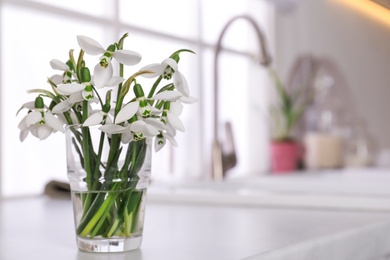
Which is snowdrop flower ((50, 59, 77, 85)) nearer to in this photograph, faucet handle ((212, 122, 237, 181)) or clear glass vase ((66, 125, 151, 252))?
clear glass vase ((66, 125, 151, 252))

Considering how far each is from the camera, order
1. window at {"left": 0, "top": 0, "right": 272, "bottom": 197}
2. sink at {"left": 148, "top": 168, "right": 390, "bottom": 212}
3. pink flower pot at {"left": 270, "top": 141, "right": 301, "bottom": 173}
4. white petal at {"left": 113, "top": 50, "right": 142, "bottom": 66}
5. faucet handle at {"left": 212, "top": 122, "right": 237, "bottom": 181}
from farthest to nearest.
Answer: pink flower pot at {"left": 270, "top": 141, "right": 301, "bottom": 173} < faucet handle at {"left": 212, "top": 122, "right": 237, "bottom": 181} < window at {"left": 0, "top": 0, "right": 272, "bottom": 197} < sink at {"left": 148, "top": 168, "right": 390, "bottom": 212} < white petal at {"left": 113, "top": 50, "right": 142, "bottom": 66}

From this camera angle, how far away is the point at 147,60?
216 cm

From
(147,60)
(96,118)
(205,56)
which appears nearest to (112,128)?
(96,118)

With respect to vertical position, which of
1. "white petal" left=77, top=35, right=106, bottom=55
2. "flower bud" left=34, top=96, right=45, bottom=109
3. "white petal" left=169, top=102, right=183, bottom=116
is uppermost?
"white petal" left=77, top=35, right=106, bottom=55

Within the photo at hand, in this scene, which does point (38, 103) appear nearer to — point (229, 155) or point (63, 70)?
point (63, 70)

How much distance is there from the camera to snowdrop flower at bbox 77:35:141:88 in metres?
0.71

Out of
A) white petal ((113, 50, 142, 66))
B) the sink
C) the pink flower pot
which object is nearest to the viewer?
white petal ((113, 50, 142, 66))

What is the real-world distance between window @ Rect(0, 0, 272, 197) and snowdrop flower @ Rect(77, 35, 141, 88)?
0.95m

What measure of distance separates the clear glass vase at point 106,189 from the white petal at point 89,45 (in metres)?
0.10

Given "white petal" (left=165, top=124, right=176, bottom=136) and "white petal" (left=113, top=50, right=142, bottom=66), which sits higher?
"white petal" (left=113, top=50, right=142, bottom=66)

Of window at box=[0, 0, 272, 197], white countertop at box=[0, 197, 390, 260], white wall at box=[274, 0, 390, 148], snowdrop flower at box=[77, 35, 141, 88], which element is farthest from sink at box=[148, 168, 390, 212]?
white wall at box=[274, 0, 390, 148]

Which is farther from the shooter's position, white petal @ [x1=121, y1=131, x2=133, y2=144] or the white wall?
the white wall

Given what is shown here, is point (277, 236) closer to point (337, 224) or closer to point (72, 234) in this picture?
point (337, 224)

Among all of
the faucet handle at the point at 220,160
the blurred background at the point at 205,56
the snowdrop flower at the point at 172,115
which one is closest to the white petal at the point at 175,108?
the snowdrop flower at the point at 172,115
